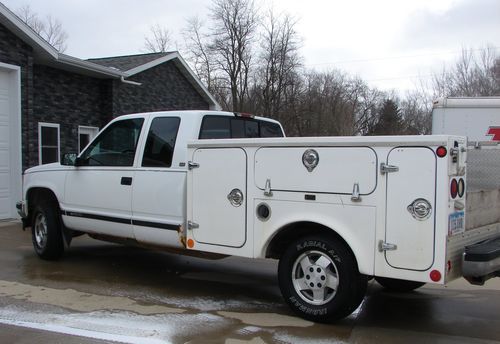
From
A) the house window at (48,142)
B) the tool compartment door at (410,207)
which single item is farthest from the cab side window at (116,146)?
the house window at (48,142)

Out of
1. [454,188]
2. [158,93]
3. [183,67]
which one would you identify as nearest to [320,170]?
[454,188]

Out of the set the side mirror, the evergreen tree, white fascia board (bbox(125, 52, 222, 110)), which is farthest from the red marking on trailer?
the evergreen tree

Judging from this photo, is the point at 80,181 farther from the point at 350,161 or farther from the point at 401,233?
the point at 401,233

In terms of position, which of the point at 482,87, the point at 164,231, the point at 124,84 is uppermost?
the point at 482,87

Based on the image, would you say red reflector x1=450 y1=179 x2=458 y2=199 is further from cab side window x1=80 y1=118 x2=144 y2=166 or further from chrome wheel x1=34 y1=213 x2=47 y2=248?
chrome wheel x1=34 y1=213 x2=47 y2=248

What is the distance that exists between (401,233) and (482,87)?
2998 cm

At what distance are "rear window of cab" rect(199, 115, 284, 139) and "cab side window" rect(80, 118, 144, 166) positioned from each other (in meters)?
0.94

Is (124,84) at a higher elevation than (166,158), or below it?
higher

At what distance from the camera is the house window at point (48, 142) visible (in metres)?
13.3

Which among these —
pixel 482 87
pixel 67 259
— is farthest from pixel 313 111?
pixel 67 259

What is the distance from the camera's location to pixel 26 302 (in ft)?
18.4

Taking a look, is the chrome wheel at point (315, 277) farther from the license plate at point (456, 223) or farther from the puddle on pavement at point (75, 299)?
the puddle on pavement at point (75, 299)

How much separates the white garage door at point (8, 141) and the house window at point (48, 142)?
1381 millimetres

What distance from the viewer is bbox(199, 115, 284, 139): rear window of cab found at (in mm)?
6160
